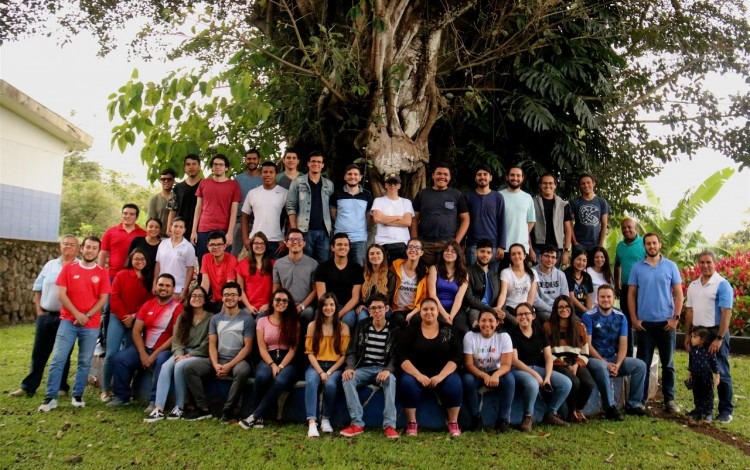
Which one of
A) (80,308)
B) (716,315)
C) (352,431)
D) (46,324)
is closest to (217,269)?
(80,308)

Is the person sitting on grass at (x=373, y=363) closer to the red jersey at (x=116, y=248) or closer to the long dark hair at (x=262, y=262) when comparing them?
the long dark hair at (x=262, y=262)

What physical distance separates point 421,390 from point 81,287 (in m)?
3.43

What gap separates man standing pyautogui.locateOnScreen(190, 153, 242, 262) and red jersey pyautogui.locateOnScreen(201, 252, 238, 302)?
46 centimetres

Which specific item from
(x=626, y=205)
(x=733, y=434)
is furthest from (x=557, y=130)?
(x=733, y=434)

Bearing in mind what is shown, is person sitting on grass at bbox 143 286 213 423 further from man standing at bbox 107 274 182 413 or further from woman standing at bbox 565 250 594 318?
woman standing at bbox 565 250 594 318

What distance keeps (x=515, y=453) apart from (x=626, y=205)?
24.6ft

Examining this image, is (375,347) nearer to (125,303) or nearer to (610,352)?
(610,352)

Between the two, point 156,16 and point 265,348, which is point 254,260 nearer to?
point 265,348

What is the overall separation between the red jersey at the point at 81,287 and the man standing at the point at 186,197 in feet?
4.35

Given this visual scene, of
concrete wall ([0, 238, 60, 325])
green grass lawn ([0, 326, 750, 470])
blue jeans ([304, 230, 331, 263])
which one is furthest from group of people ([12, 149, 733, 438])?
concrete wall ([0, 238, 60, 325])

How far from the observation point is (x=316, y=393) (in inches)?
220

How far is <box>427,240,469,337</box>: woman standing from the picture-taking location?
20.7ft

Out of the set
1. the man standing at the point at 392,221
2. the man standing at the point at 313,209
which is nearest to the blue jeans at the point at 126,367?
the man standing at the point at 313,209

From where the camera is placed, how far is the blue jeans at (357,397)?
5449 mm
